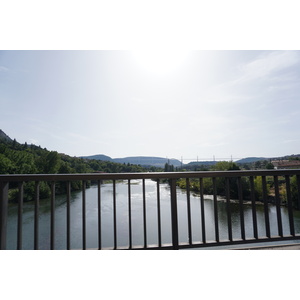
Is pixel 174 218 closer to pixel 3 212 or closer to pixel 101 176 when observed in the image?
pixel 101 176

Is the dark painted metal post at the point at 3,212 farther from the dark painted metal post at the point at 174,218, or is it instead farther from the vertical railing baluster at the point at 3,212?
the dark painted metal post at the point at 174,218

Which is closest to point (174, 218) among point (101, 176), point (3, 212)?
point (101, 176)

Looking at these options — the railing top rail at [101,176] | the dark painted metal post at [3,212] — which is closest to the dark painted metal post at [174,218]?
the railing top rail at [101,176]

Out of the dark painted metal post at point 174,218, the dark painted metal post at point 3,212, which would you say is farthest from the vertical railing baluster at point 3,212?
the dark painted metal post at point 174,218

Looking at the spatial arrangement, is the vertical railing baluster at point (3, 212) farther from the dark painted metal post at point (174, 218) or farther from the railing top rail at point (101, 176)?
the dark painted metal post at point (174, 218)

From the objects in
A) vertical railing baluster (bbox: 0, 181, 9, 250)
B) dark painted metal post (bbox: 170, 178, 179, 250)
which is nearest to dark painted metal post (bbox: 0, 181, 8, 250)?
vertical railing baluster (bbox: 0, 181, 9, 250)

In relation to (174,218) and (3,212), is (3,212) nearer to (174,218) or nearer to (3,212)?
(3,212)

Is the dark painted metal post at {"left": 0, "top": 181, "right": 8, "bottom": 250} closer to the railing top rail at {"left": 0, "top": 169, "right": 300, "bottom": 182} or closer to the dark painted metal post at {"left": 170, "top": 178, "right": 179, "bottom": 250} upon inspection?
the railing top rail at {"left": 0, "top": 169, "right": 300, "bottom": 182}

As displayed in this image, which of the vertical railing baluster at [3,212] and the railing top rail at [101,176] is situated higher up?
the railing top rail at [101,176]

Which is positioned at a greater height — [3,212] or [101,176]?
[101,176]

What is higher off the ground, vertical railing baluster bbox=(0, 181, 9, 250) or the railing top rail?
the railing top rail
